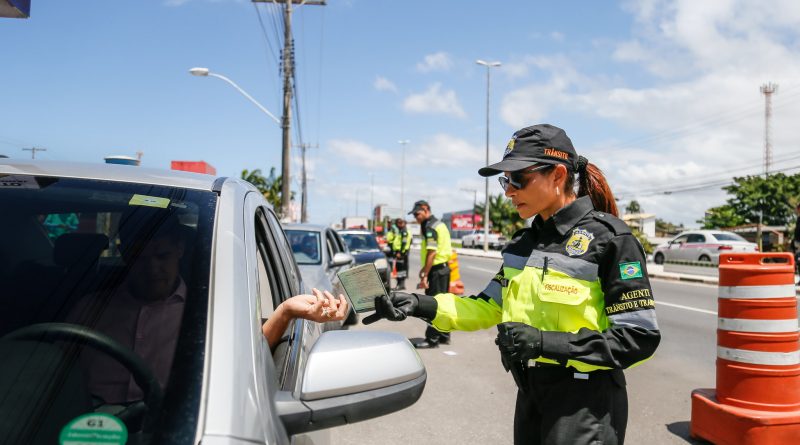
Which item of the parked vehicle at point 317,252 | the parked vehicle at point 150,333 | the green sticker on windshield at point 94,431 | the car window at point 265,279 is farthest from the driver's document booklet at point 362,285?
the parked vehicle at point 317,252

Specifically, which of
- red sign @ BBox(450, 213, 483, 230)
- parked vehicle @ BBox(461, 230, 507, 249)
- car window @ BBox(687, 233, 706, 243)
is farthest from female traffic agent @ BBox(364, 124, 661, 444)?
red sign @ BBox(450, 213, 483, 230)

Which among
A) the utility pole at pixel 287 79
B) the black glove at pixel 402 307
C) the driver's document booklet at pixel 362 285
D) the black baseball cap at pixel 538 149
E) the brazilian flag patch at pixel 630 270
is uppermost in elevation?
the utility pole at pixel 287 79

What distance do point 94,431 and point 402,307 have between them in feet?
4.54

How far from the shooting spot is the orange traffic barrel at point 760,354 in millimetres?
3660

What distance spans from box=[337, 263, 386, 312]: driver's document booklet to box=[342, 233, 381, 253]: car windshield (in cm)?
1322

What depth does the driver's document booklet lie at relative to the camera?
2322mm

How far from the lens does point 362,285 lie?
92.7 inches

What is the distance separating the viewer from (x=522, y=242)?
2.45m

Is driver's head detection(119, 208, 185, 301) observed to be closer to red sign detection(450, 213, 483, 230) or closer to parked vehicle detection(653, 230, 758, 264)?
parked vehicle detection(653, 230, 758, 264)

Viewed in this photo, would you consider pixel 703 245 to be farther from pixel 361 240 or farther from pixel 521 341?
pixel 521 341

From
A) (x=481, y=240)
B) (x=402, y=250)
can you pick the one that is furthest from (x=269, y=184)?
(x=402, y=250)

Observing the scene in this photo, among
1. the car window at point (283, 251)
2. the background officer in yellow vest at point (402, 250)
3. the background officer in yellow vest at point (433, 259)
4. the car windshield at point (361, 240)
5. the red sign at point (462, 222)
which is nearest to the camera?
the car window at point (283, 251)

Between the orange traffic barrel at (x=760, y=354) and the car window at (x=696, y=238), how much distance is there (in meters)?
25.1

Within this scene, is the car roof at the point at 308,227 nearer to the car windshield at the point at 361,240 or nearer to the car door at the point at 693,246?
the car windshield at the point at 361,240
